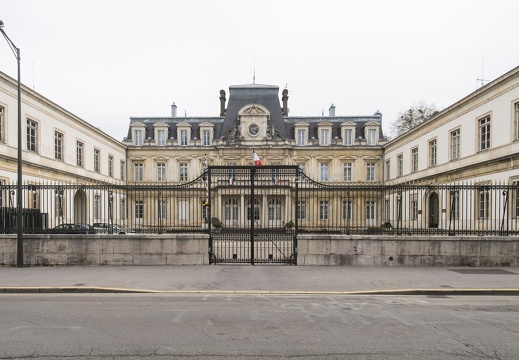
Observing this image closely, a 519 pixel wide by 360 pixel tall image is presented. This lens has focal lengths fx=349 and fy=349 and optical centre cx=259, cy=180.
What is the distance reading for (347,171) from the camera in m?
40.5

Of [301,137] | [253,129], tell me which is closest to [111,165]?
[253,129]

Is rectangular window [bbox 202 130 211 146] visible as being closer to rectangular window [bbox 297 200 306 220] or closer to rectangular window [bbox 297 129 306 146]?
rectangular window [bbox 297 129 306 146]

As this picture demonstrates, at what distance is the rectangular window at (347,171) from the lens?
40.3 metres

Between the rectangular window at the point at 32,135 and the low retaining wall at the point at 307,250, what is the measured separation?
14.7 metres

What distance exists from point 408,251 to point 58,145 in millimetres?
26801

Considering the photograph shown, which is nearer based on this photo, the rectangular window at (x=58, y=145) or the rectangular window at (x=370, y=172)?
the rectangular window at (x=58, y=145)

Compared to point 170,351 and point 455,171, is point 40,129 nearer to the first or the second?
point 170,351

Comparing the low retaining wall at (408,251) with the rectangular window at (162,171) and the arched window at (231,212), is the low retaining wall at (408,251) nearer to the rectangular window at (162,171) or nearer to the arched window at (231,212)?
the arched window at (231,212)

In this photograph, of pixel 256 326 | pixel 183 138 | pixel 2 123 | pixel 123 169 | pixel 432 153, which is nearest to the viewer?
pixel 256 326

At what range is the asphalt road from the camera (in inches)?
199

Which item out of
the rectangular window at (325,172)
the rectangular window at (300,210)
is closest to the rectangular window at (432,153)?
the rectangular window at (300,210)

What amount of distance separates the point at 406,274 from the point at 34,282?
10426 mm

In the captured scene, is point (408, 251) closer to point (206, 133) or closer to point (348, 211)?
point (348, 211)

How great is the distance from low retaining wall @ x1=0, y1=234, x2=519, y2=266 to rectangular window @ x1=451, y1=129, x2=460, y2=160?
51.0 ft
